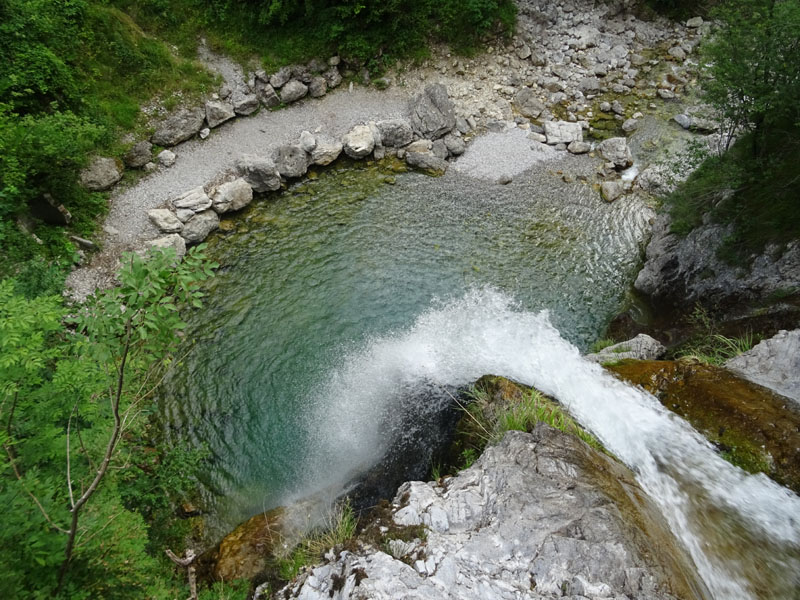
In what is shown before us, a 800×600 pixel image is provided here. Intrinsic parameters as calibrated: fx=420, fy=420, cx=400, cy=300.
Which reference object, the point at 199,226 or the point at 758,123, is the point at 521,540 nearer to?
the point at 758,123

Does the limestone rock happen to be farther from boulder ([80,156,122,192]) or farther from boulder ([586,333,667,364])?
boulder ([586,333,667,364])

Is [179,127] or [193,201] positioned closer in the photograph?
[193,201]

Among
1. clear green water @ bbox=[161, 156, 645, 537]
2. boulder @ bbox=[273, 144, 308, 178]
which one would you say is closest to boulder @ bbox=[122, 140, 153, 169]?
clear green water @ bbox=[161, 156, 645, 537]

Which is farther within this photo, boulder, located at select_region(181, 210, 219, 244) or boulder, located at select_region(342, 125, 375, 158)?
boulder, located at select_region(342, 125, 375, 158)

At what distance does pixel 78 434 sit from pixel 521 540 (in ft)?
17.6

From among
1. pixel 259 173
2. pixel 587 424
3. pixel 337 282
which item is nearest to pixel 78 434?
pixel 587 424

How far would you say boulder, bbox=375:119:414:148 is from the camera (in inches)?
652

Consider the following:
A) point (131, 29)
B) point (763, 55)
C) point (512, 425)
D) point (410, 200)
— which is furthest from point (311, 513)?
point (131, 29)

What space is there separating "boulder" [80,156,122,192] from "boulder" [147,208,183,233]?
1.78 m

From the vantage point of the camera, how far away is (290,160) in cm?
1529

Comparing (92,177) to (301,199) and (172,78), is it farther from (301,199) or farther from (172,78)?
(301,199)

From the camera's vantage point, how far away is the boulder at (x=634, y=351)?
895 cm

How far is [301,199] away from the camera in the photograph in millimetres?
14961

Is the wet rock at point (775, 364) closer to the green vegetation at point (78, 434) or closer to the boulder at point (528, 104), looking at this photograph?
the green vegetation at point (78, 434)
